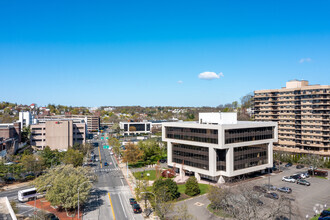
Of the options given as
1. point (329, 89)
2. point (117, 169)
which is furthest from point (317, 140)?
point (117, 169)

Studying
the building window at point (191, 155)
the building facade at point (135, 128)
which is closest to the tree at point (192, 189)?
the building window at point (191, 155)

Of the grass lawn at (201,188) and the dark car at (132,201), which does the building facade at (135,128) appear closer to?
the grass lawn at (201,188)

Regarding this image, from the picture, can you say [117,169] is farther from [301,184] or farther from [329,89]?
[329,89]

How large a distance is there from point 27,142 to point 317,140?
111169 mm

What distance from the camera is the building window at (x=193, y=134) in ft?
178

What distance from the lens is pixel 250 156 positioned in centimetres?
5797

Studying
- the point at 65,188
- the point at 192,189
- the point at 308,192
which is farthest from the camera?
the point at 308,192

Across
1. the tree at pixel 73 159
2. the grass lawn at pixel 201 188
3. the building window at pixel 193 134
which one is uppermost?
the building window at pixel 193 134

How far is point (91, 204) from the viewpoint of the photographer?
4472cm

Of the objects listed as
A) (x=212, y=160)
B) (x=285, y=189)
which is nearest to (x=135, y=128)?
(x=212, y=160)

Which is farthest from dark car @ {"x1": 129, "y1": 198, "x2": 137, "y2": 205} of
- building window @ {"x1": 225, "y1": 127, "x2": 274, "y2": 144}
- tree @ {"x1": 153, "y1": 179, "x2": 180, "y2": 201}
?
building window @ {"x1": 225, "y1": 127, "x2": 274, "y2": 144}

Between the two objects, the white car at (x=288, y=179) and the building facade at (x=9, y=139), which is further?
the building facade at (x=9, y=139)

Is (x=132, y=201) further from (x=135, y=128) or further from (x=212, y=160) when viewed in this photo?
(x=135, y=128)

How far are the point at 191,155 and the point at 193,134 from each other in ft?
17.3
